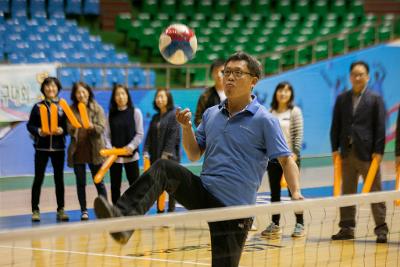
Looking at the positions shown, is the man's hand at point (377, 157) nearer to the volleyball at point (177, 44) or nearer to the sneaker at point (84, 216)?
the volleyball at point (177, 44)

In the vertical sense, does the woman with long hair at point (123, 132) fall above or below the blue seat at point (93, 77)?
below

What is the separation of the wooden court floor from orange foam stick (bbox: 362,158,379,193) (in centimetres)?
41

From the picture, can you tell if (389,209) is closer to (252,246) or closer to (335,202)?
(252,246)

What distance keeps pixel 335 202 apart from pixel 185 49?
2427mm

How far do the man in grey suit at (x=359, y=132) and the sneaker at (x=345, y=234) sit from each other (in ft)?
0.41

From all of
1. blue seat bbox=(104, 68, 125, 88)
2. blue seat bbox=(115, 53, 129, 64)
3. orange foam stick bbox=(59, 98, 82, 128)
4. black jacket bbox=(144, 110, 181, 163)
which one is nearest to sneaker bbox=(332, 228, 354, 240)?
black jacket bbox=(144, 110, 181, 163)

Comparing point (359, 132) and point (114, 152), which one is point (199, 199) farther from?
point (114, 152)

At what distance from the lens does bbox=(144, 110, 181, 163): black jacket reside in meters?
11.1

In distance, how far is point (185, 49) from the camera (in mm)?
7488

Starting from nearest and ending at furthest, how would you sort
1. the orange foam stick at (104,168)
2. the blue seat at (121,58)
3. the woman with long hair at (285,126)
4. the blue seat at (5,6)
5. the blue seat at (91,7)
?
the woman with long hair at (285,126)
the orange foam stick at (104,168)
the blue seat at (5,6)
the blue seat at (121,58)
the blue seat at (91,7)

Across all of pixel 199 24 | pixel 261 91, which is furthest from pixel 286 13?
pixel 261 91

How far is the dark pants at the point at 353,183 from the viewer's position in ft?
31.0

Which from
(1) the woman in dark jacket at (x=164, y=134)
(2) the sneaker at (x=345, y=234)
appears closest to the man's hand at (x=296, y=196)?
(2) the sneaker at (x=345, y=234)

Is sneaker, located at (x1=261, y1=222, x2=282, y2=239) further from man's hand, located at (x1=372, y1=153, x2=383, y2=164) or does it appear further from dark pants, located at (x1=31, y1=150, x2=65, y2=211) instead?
dark pants, located at (x1=31, y1=150, x2=65, y2=211)
